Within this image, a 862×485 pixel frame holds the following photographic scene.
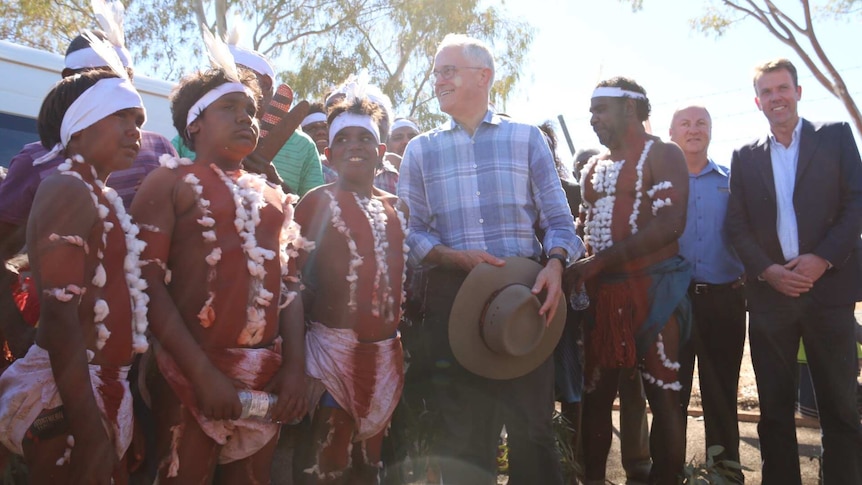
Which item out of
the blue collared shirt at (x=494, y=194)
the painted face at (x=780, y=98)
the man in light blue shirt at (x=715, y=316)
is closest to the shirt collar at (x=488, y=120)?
the blue collared shirt at (x=494, y=194)

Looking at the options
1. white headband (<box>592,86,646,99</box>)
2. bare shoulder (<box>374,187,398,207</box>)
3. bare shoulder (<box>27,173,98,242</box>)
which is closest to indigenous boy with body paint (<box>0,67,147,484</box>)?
bare shoulder (<box>27,173,98,242</box>)

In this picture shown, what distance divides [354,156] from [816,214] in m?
2.48

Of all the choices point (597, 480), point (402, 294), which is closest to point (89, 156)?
point (402, 294)

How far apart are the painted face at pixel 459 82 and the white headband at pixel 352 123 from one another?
41 cm

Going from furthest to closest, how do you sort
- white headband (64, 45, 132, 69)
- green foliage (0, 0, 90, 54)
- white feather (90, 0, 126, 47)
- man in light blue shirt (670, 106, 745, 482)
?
green foliage (0, 0, 90, 54) → man in light blue shirt (670, 106, 745, 482) → white headband (64, 45, 132, 69) → white feather (90, 0, 126, 47)

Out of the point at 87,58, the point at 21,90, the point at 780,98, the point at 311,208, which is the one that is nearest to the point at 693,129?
the point at 780,98

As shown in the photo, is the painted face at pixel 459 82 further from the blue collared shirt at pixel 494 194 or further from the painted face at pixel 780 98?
the painted face at pixel 780 98

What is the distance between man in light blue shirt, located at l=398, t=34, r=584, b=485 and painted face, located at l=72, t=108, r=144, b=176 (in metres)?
1.36

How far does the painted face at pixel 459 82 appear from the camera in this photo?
3.50 metres

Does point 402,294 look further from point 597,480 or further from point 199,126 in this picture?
point 597,480

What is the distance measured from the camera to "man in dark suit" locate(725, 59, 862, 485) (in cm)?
382

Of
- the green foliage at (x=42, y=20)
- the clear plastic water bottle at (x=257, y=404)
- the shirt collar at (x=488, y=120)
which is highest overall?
the green foliage at (x=42, y=20)

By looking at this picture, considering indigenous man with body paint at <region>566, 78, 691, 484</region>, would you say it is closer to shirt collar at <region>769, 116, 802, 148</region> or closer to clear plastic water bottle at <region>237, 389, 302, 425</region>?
shirt collar at <region>769, 116, 802, 148</region>

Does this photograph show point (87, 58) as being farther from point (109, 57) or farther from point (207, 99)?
point (207, 99)
